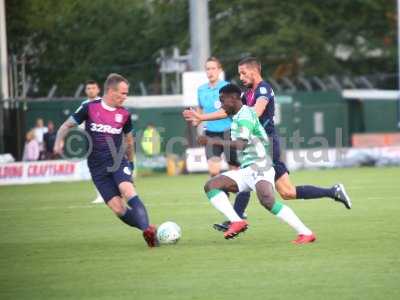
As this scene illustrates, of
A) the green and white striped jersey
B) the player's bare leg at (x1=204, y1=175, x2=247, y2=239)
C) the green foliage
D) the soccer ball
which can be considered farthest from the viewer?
the green foliage

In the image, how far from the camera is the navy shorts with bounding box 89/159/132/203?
13.2 meters

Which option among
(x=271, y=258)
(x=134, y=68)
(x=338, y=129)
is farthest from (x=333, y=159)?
(x=271, y=258)

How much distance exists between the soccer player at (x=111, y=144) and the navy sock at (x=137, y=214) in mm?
15

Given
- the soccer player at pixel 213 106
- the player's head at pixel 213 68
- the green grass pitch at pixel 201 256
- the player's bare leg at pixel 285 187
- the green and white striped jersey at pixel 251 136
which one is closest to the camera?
the green grass pitch at pixel 201 256

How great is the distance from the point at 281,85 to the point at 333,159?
16.7m

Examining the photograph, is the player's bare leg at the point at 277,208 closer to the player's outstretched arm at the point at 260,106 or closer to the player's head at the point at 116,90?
the player's outstretched arm at the point at 260,106

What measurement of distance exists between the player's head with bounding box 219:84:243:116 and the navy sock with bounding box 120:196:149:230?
156 centimetres

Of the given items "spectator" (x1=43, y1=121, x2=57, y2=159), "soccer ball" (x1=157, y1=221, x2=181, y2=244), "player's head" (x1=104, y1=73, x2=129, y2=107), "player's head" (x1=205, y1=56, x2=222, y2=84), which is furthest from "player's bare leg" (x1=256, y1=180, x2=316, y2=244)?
"spectator" (x1=43, y1=121, x2=57, y2=159)

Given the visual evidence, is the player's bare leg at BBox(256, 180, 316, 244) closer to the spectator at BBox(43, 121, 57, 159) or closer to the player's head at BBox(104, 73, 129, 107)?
the player's head at BBox(104, 73, 129, 107)

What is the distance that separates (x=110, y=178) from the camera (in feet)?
43.8

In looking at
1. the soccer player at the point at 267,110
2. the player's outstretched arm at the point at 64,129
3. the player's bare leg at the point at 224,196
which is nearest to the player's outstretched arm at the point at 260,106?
the soccer player at the point at 267,110

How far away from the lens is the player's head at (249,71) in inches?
532

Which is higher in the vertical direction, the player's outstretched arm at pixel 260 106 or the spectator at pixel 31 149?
the player's outstretched arm at pixel 260 106

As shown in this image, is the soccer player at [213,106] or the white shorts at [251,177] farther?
the soccer player at [213,106]
